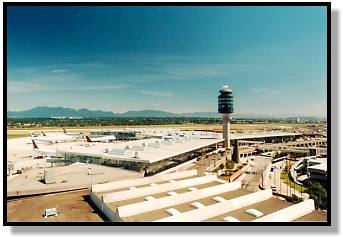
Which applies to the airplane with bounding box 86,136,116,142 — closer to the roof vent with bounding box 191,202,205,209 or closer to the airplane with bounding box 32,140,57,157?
the airplane with bounding box 32,140,57,157

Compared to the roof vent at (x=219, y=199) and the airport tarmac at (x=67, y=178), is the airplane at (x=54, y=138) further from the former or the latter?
the roof vent at (x=219, y=199)

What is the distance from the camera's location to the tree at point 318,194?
12.9 feet

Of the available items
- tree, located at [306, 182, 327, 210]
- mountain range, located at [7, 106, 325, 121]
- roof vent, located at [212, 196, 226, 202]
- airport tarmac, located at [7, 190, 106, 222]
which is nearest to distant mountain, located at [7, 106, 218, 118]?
mountain range, located at [7, 106, 325, 121]

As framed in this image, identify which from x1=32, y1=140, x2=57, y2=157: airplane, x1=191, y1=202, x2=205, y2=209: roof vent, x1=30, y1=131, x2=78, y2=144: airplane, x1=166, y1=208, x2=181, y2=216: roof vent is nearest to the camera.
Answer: x1=166, y1=208, x2=181, y2=216: roof vent

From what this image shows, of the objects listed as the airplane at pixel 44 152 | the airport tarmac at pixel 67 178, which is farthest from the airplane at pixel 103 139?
the airport tarmac at pixel 67 178

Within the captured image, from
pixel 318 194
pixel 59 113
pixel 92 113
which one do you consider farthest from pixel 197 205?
pixel 59 113

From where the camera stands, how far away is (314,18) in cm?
386

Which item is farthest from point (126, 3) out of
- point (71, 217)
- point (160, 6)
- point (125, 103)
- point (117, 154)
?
point (117, 154)

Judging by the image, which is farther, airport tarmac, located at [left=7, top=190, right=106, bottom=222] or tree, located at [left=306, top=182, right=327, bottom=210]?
tree, located at [left=306, top=182, right=327, bottom=210]

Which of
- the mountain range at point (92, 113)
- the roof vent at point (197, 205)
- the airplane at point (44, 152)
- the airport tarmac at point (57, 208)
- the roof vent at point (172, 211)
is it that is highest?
the mountain range at point (92, 113)

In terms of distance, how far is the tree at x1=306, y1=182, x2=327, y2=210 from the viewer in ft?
12.9

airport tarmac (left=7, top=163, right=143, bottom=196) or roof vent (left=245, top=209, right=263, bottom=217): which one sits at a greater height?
airport tarmac (left=7, top=163, right=143, bottom=196)

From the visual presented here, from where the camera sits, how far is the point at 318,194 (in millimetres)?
4504

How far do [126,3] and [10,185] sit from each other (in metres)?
2.91
